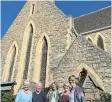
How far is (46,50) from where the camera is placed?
1734 cm

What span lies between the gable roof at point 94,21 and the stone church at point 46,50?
336 cm

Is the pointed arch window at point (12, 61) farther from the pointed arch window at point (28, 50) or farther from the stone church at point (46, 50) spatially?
the pointed arch window at point (28, 50)

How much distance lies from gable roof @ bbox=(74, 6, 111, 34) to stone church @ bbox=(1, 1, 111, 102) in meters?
3.36

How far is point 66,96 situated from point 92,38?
59.7 ft

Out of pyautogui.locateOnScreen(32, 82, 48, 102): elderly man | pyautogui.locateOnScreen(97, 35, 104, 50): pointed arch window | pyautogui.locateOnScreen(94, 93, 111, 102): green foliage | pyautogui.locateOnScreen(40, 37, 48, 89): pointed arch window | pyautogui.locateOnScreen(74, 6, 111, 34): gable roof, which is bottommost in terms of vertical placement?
pyautogui.locateOnScreen(32, 82, 48, 102): elderly man

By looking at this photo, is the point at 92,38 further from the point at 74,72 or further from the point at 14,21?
the point at 74,72

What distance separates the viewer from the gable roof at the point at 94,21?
2516 cm

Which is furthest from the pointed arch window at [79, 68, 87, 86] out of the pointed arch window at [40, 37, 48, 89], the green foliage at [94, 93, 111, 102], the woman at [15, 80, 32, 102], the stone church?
the woman at [15, 80, 32, 102]

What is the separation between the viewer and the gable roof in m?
25.2

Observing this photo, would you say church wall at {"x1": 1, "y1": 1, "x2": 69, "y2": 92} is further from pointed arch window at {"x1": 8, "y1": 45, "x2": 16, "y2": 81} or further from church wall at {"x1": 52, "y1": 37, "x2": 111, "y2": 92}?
church wall at {"x1": 52, "y1": 37, "x2": 111, "y2": 92}

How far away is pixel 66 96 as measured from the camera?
669 cm

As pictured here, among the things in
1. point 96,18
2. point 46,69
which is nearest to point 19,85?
point 46,69

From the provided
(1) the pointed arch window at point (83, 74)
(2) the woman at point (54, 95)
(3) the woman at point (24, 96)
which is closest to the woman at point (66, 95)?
(2) the woman at point (54, 95)

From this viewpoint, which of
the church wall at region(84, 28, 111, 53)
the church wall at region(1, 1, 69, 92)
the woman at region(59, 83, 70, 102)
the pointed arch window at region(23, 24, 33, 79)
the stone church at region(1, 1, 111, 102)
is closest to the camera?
the woman at region(59, 83, 70, 102)
